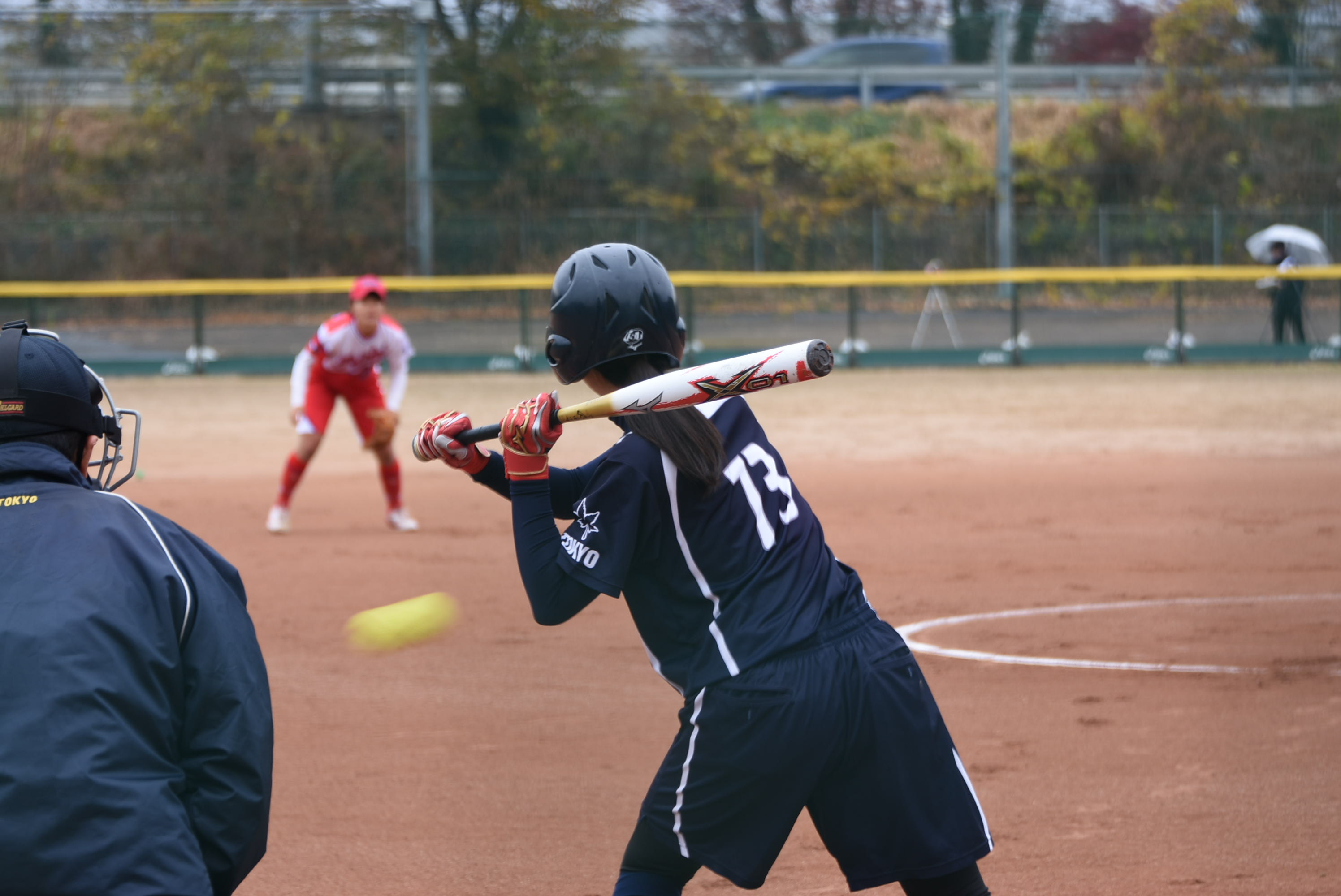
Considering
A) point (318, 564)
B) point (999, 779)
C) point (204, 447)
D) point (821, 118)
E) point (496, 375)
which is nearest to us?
point (999, 779)

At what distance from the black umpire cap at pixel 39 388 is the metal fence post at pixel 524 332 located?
1929cm

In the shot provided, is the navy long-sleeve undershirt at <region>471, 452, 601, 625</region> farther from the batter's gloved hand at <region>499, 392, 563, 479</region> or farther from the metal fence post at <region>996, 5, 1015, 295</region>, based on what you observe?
the metal fence post at <region>996, 5, 1015, 295</region>

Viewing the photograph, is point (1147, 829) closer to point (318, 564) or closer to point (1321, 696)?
point (1321, 696)

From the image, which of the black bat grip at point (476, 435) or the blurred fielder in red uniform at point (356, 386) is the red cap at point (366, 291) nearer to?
the blurred fielder in red uniform at point (356, 386)

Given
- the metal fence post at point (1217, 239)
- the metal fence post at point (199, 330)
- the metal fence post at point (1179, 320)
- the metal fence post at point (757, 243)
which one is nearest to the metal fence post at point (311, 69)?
the metal fence post at point (757, 243)

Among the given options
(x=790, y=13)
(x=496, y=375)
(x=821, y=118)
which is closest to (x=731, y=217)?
(x=821, y=118)

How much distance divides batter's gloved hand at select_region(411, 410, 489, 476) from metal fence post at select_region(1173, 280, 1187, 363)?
795 inches

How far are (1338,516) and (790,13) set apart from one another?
3130 centimetres

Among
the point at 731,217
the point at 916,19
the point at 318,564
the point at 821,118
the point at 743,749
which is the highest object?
the point at 916,19

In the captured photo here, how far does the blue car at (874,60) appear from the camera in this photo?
35469mm

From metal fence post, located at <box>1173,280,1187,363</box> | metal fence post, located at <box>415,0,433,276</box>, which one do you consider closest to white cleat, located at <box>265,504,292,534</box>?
metal fence post, located at <box>1173,280,1187,363</box>

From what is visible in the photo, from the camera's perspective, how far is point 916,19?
3647 cm

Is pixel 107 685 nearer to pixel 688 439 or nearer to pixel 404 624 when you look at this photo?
pixel 688 439

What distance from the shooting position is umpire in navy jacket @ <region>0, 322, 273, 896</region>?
2055mm
